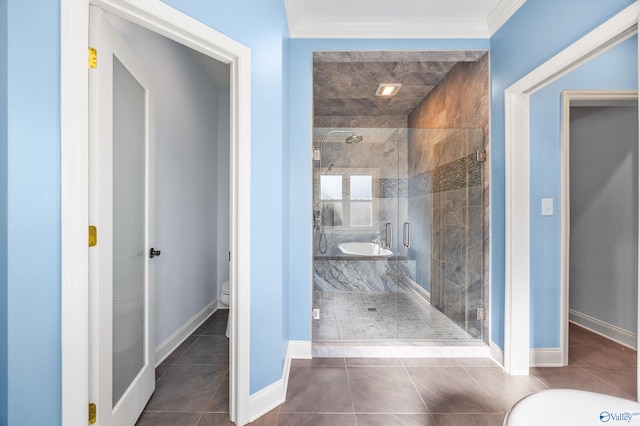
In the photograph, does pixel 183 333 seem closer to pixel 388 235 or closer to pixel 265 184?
pixel 265 184

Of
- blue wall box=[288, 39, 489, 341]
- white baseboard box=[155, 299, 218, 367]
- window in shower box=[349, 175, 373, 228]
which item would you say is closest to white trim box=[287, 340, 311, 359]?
blue wall box=[288, 39, 489, 341]

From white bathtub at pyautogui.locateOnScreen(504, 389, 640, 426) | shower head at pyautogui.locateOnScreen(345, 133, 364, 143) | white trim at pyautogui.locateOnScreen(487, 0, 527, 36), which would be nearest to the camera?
white bathtub at pyautogui.locateOnScreen(504, 389, 640, 426)

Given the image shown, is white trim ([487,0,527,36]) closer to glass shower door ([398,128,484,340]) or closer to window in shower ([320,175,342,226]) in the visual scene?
glass shower door ([398,128,484,340])

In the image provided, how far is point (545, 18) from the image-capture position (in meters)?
1.71

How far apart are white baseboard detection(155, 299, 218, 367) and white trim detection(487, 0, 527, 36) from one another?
143 inches

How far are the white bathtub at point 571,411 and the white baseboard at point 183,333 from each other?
2.30 meters

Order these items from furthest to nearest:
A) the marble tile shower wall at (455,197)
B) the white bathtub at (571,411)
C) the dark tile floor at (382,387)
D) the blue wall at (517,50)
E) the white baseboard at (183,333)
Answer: the marble tile shower wall at (455,197) → the white baseboard at (183,333) → the dark tile floor at (382,387) → the blue wall at (517,50) → the white bathtub at (571,411)

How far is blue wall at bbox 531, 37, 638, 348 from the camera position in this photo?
1994mm

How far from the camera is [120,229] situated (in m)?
1.42

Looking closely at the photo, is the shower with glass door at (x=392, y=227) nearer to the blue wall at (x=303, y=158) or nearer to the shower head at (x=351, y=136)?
the shower head at (x=351, y=136)

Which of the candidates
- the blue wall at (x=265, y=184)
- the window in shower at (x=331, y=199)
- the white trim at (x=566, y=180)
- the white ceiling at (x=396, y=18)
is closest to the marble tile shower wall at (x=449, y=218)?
the white trim at (x=566, y=180)

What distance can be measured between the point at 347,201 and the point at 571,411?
205 centimetres

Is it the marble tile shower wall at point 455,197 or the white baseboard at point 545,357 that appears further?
the marble tile shower wall at point 455,197

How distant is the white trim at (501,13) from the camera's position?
1.94 meters
